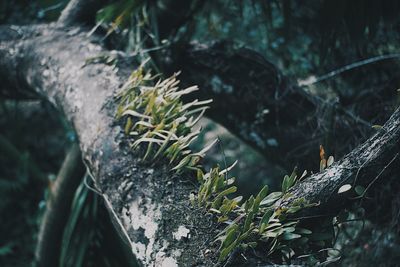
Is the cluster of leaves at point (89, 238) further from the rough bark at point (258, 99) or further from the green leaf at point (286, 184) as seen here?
the green leaf at point (286, 184)

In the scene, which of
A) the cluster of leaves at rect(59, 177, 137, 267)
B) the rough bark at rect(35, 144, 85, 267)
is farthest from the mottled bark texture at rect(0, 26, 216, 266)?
the cluster of leaves at rect(59, 177, 137, 267)

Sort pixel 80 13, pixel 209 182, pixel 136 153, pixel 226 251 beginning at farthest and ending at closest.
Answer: pixel 80 13 < pixel 136 153 < pixel 209 182 < pixel 226 251

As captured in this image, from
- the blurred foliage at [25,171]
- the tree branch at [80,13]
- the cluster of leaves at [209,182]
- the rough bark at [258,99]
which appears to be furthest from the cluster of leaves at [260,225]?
the blurred foliage at [25,171]

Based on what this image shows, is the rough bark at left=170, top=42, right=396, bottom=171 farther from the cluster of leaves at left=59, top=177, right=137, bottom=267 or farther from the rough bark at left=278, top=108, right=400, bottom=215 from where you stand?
the rough bark at left=278, top=108, right=400, bottom=215

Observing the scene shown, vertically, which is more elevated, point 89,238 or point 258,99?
point 258,99

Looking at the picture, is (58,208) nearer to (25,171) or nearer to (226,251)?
(25,171)

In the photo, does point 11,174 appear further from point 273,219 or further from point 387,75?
point 273,219

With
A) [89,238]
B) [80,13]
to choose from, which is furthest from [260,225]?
[89,238]
